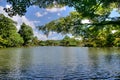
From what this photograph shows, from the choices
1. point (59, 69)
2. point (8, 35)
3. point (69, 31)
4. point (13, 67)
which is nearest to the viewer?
point (69, 31)

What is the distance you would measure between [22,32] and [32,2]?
589 feet

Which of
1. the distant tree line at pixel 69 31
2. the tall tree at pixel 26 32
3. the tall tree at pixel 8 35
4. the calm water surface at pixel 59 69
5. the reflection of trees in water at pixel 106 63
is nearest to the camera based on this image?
the distant tree line at pixel 69 31

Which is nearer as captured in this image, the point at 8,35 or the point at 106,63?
the point at 106,63

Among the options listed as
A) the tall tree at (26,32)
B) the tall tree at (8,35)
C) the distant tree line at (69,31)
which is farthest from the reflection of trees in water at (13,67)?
the tall tree at (26,32)

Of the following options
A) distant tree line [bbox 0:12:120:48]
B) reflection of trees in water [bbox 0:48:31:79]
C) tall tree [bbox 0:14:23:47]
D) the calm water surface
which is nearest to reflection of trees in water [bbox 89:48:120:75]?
the calm water surface

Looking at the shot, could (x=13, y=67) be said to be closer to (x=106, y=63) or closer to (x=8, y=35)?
(x=106, y=63)

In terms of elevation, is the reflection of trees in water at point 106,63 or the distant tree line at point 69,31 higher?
the distant tree line at point 69,31

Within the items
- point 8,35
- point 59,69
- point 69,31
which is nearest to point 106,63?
point 59,69

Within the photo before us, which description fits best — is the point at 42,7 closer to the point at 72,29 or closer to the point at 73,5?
the point at 73,5

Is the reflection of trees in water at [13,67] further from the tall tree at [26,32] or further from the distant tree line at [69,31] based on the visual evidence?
the tall tree at [26,32]

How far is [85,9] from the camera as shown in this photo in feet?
61.5

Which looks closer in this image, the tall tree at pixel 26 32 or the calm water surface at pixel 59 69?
the calm water surface at pixel 59 69

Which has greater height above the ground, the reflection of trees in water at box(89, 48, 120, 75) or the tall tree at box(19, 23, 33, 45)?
the tall tree at box(19, 23, 33, 45)

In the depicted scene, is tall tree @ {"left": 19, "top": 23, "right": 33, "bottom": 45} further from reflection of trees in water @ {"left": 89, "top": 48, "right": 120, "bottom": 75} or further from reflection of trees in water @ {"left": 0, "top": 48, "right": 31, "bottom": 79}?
reflection of trees in water @ {"left": 0, "top": 48, "right": 31, "bottom": 79}
